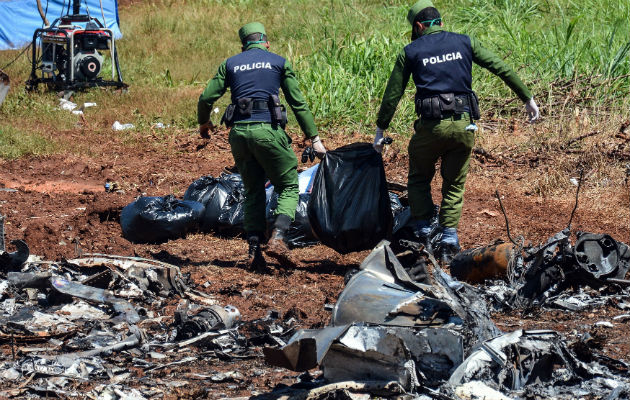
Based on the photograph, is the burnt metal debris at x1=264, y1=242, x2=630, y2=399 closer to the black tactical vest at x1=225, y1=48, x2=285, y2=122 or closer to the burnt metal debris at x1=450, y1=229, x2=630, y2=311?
the burnt metal debris at x1=450, y1=229, x2=630, y2=311

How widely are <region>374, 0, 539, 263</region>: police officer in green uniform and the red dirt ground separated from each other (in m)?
0.74

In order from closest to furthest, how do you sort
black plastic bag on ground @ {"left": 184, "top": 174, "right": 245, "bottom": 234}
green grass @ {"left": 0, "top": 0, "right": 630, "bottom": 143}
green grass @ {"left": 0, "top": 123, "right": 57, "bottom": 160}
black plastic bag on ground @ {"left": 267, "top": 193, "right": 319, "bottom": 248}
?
black plastic bag on ground @ {"left": 267, "top": 193, "right": 319, "bottom": 248}, black plastic bag on ground @ {"left": 184, "top": 174, "right": 245, "bottom": 234}, green grass @ {"left": 0, "top": 123, "right": 57, "bottom": 160}, green grass @ {"left": 0, "top": 0, "right": 630, "bottom": 143}

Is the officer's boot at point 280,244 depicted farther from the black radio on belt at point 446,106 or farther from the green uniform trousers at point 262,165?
the black radio on belt at point 446,106

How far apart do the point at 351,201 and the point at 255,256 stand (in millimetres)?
804

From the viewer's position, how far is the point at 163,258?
6277mm

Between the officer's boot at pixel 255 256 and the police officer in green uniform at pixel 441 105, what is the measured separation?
110 cm

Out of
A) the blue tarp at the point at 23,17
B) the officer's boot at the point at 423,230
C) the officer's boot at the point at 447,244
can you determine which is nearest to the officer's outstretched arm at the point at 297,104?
the officer's boot at the point at 423,230

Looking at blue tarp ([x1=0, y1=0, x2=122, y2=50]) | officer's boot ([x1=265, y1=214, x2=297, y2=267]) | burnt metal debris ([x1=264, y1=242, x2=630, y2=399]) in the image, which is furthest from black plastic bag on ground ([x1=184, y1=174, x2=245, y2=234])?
blue tarp ([x1=0, y1=0, x2=122, y2=50])

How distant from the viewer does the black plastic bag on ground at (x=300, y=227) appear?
21.4ft

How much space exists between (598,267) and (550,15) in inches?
423

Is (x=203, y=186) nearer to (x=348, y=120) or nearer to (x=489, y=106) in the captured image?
(x=348, y=120)

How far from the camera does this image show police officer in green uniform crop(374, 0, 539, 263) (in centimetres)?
551

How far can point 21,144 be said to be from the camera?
10.2 meters

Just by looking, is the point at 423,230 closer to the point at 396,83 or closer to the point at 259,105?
the point at 396,83
